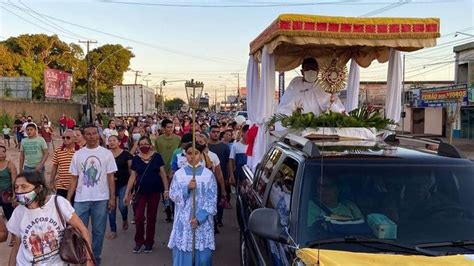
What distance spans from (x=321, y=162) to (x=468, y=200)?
1.02 metres

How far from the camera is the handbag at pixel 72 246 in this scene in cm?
371

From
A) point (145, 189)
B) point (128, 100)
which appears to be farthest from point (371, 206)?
point (128, 100)

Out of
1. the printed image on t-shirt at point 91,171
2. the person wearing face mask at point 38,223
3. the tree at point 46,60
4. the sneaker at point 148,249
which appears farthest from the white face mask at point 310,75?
the tree at point 46,60

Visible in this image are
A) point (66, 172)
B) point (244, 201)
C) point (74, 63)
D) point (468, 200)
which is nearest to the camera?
point (468, 200)

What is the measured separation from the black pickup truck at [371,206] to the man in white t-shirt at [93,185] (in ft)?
9.56

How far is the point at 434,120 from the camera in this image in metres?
43.2

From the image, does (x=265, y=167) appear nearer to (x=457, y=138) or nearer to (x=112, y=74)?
(x=457, y=138)

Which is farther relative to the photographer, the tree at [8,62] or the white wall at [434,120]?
the tree at [8,62]

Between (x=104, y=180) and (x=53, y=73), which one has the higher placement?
(x=53, y=73)

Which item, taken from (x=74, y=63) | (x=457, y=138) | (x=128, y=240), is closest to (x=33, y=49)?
(x=74, y=63)

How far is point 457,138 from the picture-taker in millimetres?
37844

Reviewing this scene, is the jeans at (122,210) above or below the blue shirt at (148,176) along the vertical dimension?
below

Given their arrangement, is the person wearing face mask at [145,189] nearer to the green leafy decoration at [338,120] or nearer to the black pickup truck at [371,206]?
the green leafy decoration at [338,120]

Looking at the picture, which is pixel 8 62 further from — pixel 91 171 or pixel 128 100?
pixel 91 171
